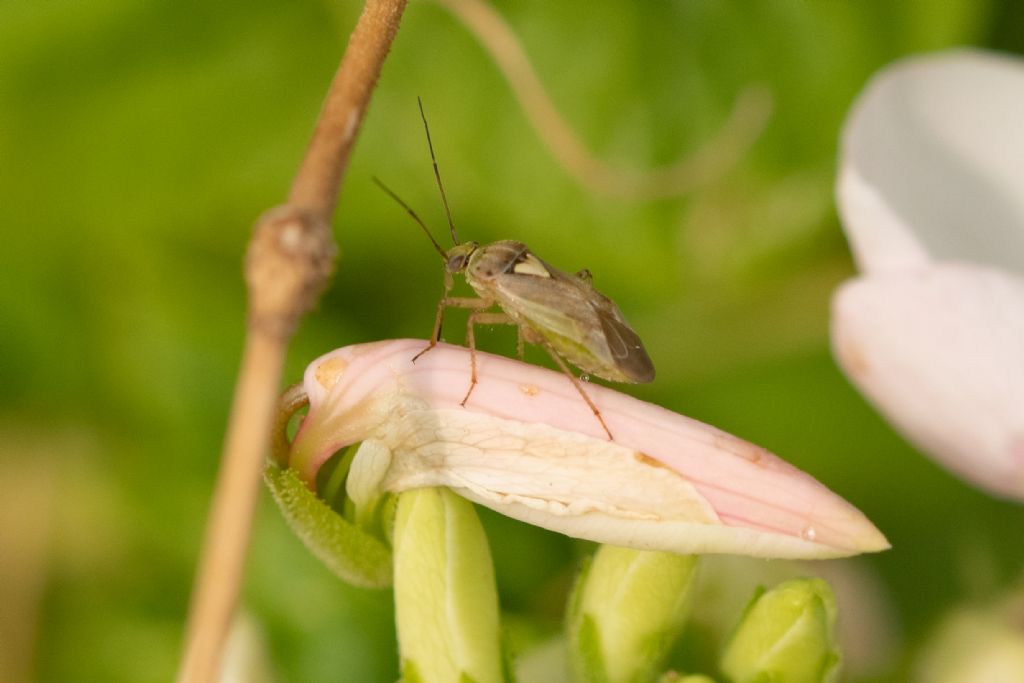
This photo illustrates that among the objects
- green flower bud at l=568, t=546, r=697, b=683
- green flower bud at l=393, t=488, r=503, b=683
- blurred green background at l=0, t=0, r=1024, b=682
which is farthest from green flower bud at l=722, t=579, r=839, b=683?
blurred green background at l=0, t=0, r=1024, b=682

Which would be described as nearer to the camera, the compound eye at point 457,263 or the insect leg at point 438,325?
the insect leg at point 438,325

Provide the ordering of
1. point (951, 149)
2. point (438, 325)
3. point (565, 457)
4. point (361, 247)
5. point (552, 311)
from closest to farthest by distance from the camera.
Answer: point (565, 457) → point (438, 325) → point (552, 311) → point (951, 149) → point (361, 247)

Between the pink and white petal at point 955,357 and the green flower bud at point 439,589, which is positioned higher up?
the pink and white petal at point 955,357

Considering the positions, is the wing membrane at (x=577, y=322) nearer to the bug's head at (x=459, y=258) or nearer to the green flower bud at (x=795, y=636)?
the bug's head at (x=459, y=258)

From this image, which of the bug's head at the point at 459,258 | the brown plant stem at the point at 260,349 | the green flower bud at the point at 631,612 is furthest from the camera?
the bug's head at the point at 459,258

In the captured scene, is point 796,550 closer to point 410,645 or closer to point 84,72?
point 410,645

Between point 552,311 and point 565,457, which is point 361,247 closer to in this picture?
point 552,311

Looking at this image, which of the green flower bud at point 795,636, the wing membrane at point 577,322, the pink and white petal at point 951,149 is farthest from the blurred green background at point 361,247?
the green flower bud at point 795,636

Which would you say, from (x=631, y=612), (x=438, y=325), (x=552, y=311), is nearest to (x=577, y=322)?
(x=552, y=311)
